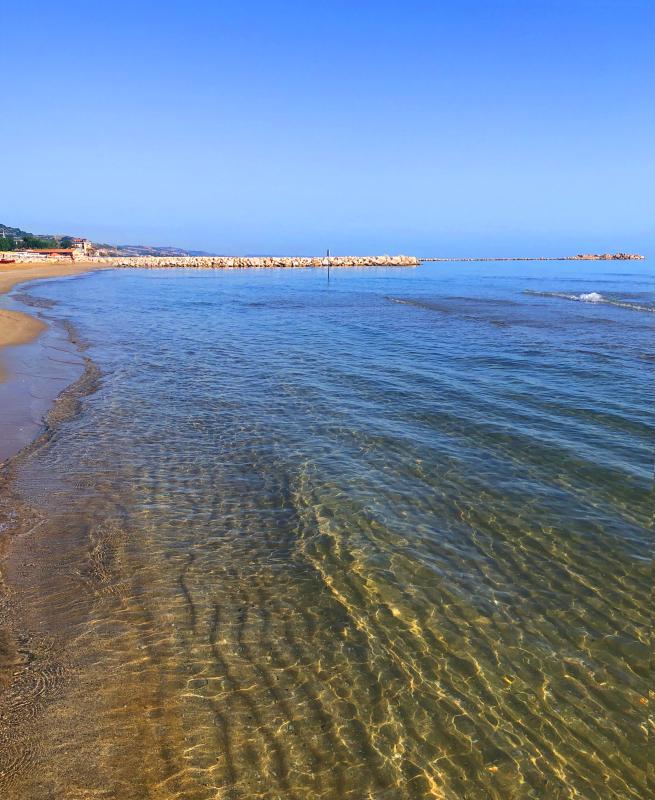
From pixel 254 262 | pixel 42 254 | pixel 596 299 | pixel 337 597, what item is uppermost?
pixel 42 254

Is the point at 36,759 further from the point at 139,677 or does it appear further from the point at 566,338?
the point at 566,338

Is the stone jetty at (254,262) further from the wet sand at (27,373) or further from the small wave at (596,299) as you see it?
the wet sand at (27,373)

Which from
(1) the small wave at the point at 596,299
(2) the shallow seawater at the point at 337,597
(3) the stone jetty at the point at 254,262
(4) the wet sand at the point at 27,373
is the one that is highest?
(3) the stone jetty at the point at 254,262

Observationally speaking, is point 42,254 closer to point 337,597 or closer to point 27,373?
point 27,373

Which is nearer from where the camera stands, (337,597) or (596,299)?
(337,597)

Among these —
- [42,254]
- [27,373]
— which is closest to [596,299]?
[27,373]

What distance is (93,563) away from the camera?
676 centimetres

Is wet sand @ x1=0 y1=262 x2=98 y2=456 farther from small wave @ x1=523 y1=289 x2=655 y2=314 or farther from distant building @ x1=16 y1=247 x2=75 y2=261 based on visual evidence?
distant building @ x1=16 y1=247 x2=75 y2=261

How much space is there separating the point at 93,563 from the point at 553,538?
6.49 metres

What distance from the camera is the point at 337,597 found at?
639 cm

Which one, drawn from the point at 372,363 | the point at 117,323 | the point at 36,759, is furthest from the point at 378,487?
the point at 117,323

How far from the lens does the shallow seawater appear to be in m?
4.33

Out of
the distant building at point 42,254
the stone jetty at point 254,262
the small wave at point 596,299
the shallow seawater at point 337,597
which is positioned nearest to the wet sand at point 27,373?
the shallow seawater at point 337,597

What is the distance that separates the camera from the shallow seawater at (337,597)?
4.33 metres
